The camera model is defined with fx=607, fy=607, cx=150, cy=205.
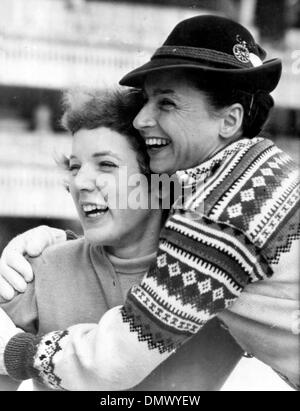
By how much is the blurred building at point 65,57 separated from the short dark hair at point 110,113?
0.04 metres

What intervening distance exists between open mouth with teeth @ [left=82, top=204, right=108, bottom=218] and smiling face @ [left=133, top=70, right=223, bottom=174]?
0.13 meters

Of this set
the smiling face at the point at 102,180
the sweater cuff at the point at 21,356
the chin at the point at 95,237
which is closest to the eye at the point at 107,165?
the smiling face at the point at 102,180

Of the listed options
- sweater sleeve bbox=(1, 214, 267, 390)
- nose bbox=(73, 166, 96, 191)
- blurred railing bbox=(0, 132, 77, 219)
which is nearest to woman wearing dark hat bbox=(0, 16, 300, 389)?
sweater sleeve bbox=(1, 214, 267, 390)

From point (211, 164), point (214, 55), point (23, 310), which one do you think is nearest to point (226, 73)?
point (214, 55)

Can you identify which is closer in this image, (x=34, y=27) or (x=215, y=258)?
(x=215, y=258)

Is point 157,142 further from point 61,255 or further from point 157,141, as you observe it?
point 61,255

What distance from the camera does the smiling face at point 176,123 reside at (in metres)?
1.14

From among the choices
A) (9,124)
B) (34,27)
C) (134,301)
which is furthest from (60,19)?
(134,301)

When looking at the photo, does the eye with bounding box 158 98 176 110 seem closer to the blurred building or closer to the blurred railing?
the blurred building

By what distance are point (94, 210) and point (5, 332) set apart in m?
0.28

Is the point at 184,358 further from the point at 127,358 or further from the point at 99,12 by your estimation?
the point at 99,12

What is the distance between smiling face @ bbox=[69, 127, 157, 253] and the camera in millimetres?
1171

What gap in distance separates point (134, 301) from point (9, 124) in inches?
28.5

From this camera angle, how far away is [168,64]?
109 cm
